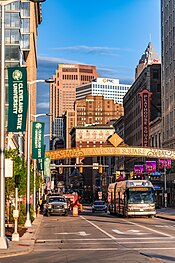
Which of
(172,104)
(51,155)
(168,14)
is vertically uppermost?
(168,14)

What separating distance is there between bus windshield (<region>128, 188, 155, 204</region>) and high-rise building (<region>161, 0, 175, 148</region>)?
48989mm

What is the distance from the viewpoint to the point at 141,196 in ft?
162

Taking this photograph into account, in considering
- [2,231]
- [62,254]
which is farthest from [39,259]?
[2,231]

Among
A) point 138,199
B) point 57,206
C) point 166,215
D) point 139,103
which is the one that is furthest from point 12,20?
point 138,199

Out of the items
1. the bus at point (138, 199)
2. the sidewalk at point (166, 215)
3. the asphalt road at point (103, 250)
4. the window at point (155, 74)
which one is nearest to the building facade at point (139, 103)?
the window at point (155, 74)

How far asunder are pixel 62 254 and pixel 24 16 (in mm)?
118363

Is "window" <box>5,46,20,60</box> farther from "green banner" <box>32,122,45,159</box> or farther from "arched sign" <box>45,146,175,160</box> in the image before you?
"green banner" <box>32,122,45,159</box>

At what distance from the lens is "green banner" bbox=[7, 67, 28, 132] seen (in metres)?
28.3

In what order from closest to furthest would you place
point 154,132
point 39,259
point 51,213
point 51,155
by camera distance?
point 39,259 → point 51,213 → point 51,155 → point 154,132

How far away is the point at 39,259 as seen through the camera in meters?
18.6

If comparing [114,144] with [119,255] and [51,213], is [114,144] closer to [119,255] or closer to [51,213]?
[51,213]

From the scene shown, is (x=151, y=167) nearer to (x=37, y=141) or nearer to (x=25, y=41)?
(x=25, y=41)

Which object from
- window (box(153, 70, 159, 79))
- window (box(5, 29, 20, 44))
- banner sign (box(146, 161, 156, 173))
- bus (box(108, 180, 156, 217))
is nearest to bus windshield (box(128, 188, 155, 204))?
bus (box(108, 180, 156, 217))

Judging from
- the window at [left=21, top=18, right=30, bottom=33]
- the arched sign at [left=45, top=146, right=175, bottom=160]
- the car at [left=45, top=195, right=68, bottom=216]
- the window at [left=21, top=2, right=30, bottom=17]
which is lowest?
the car at [left=45, top=195, right=68, bottom=216]
